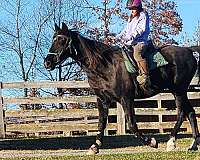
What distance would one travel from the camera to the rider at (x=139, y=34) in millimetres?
10586

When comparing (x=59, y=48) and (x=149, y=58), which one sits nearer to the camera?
(x=59, y=48)

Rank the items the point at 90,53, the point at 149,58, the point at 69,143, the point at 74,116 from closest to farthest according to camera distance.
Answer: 1. the point at 90,53
2. the point at 149,58
3. the point at 69,143
4. the point at 74,116

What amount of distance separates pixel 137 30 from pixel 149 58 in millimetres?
761

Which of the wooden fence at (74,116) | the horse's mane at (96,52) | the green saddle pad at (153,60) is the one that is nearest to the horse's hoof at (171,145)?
the green saddle pad at (153,60)

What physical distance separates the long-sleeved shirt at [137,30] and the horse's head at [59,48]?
3.56 ft

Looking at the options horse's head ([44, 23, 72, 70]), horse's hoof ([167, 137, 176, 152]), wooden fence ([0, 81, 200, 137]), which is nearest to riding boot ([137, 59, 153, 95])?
horse's hoof ([167, 137, 176, 152])

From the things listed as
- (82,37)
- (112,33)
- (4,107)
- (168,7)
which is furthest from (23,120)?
(168,7)

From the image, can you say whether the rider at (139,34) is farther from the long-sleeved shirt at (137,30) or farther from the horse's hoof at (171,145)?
the horse's hoof at (171,145)

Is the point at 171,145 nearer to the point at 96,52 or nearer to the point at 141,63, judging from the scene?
the point at 141,63

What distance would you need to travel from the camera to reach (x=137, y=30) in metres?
10.6

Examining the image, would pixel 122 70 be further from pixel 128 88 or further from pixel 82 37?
pixel 82 37

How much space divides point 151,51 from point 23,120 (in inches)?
415

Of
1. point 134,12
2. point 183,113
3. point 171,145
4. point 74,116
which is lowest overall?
point 74,116

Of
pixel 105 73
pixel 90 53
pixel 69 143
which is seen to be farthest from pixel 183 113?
pixel 69 143
